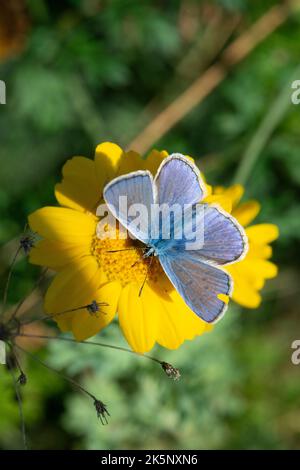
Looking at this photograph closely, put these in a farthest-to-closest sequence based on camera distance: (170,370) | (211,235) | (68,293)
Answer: (68,293) → (211,235) → (170,370)

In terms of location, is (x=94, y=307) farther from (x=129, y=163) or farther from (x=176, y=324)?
(x=129, y=163)

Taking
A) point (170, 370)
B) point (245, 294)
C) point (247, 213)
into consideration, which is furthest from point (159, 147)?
point (170, 370)

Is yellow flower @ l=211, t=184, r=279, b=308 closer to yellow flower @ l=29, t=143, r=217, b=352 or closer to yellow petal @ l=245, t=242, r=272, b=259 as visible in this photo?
yellow petal @ l=245, t=242, r=272, b=259

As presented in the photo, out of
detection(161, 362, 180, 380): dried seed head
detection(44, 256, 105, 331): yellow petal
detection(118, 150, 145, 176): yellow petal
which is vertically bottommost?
detection(161, 362, 180, 380): dried seed head

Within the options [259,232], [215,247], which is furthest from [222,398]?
[215,247]

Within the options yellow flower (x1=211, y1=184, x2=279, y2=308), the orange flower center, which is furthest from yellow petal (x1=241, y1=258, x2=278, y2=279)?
the orange flower center

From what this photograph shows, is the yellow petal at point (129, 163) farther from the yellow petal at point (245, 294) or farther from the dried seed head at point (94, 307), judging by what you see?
the yellow petal at point (245, 294)
